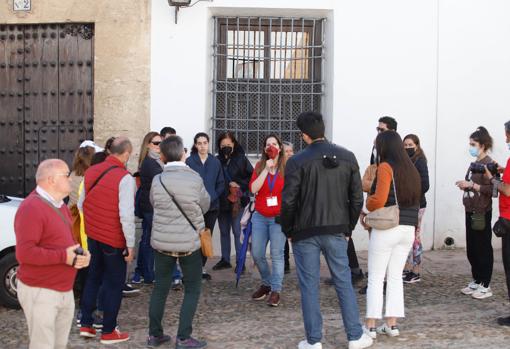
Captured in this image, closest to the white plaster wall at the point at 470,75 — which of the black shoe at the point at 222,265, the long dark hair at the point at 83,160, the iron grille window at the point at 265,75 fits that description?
the iron grille window at the point at 265,75

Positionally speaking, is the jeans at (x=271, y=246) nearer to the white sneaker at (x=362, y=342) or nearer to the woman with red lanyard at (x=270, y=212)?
the woman with red lanyard at (x=270, y=212)

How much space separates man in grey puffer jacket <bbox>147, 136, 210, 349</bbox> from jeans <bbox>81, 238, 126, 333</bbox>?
0.34m

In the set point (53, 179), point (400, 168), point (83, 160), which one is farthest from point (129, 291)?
point (53, 179)

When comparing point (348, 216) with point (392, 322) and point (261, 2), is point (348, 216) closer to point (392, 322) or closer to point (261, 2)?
point (392, 322)

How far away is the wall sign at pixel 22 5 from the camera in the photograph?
31.6 feet

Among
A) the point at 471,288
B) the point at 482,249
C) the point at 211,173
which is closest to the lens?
the point at 482,249

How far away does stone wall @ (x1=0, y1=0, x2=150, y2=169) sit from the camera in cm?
944

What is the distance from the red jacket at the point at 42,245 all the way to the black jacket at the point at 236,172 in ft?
13.7

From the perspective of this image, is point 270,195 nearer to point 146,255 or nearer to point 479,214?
point 146,255

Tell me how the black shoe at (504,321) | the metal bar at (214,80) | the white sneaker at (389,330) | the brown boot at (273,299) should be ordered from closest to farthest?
the white sneaker at (389,330)
the black shoe at (504,321)
the brown boot at (273,299)
the metal bar at (214,80)

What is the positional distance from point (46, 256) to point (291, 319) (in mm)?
2874

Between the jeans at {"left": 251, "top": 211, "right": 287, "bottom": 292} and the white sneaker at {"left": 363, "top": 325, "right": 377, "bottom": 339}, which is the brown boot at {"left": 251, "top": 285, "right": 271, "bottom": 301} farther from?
the white sneaker at {"left": 363, "top": 325, "right": 377, "bottom": 339}

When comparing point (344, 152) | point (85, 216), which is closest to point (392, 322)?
point (344, 152)

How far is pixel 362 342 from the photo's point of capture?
546cm
